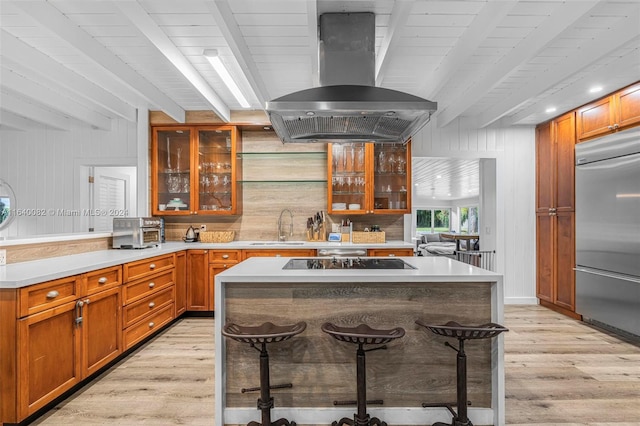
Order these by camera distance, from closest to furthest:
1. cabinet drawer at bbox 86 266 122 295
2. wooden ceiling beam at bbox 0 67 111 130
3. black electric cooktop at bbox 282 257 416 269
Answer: black electric cooktop at bbox 282 257 416 269 < cabinet drawer at bbox 86 266 122 295 < wooden ceiling beam at bbox 0 67 111 130

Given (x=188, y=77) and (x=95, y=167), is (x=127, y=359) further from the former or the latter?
(x=95, y=167)

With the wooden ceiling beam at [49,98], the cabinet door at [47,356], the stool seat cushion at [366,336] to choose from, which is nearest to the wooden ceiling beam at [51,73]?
the wooden ceiling beam at [49,98]

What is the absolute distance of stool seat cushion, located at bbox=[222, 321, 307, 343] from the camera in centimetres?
192

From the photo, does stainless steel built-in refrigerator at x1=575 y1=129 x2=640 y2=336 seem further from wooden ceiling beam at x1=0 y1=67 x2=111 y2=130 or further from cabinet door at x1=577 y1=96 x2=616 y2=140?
wooden ceiling beam at x1=0 y1=67 x2=111 y2=130

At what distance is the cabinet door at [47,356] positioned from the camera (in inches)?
81.7

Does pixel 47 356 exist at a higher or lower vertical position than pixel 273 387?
higher

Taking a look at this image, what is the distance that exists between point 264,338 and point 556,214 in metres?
4.32

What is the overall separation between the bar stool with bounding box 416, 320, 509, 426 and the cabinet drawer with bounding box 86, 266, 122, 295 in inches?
89.4

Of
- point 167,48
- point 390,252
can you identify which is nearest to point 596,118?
point 390,252

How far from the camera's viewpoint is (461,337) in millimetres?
→ 1970

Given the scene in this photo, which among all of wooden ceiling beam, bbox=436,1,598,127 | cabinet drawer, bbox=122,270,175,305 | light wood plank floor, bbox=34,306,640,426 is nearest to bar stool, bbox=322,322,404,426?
light wood plank floor, bbox=34,306,640,426

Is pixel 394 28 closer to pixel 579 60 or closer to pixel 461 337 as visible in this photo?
pixel 579 60

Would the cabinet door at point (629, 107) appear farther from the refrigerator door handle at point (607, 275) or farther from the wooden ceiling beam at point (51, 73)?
the wooden ceiling beam at point (51, 73)

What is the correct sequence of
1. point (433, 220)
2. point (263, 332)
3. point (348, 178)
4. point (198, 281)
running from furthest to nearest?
point (433, 220)
point (348, 178)
point (198, 281)
point (263, 332)
